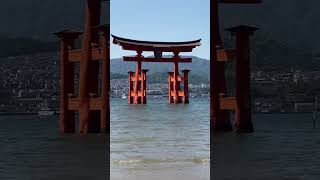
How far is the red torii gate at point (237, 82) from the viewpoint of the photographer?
68.9 ft

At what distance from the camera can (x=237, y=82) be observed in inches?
839

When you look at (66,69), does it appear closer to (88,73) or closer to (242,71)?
(88,73)

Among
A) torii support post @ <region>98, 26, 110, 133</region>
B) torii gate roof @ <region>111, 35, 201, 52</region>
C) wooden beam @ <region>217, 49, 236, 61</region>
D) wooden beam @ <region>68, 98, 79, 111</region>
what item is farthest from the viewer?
torii gate roof @ <region>111, 35, 201, 52</region>

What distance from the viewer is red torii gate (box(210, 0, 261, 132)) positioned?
2102 centimetres

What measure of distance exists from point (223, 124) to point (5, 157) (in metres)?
9.68

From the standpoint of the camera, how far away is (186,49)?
50375mm

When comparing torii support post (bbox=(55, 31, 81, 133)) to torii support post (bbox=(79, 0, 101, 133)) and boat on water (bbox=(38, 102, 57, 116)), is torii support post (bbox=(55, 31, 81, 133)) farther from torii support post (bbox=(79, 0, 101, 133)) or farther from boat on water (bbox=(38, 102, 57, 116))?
boat on water (bbox=(38, 102, 57, 116))

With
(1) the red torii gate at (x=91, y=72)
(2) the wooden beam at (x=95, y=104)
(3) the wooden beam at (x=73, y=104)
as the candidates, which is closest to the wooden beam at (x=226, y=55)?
(1) the red torii gate at (x=91, y=72)

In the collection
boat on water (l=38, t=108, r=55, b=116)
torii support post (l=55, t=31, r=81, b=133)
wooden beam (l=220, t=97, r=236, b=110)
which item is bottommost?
boat on water (l=38, t=108, r=55, b=116)

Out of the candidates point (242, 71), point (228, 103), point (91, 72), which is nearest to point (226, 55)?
point (242, 71)

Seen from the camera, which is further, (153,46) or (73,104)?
(153,46)

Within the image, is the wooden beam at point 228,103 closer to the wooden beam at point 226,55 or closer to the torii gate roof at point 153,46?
the wooden beam at point 226,55

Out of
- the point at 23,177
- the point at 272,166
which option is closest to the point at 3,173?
the point at 23,177

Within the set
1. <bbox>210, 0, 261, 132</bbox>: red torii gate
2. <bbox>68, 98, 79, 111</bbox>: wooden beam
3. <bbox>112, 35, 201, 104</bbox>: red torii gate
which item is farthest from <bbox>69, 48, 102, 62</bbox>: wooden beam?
<bbox>112, 35, 201, 104</bbox>: red torii gate
